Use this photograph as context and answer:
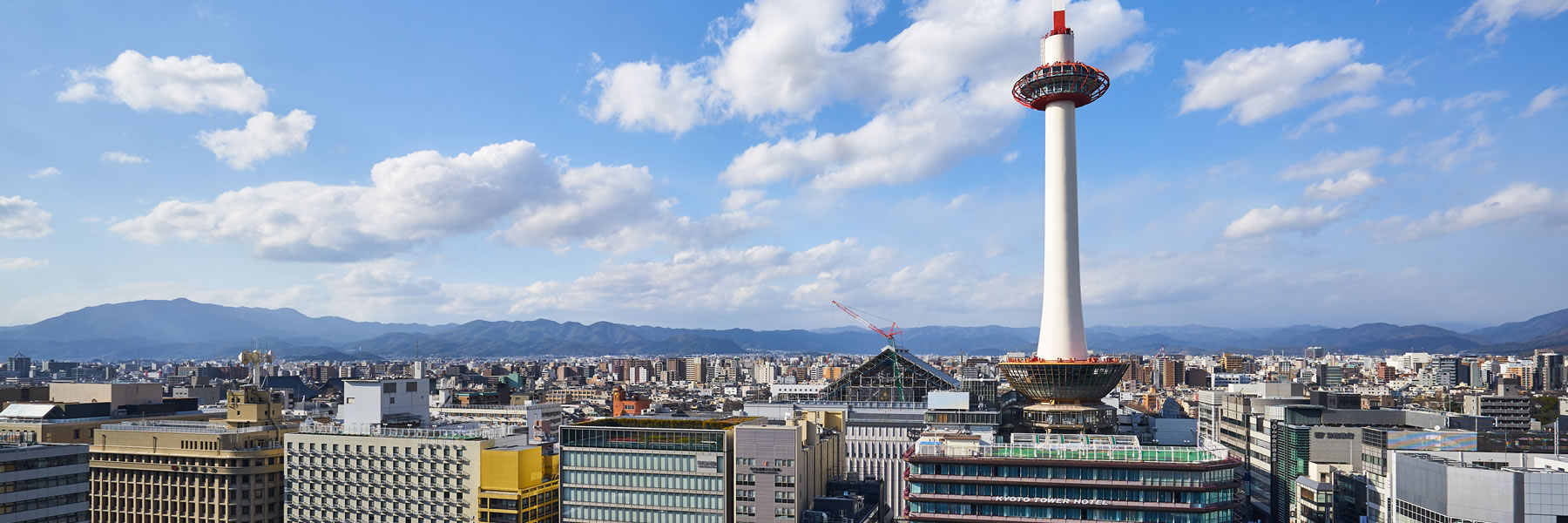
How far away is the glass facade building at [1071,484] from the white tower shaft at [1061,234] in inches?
2418

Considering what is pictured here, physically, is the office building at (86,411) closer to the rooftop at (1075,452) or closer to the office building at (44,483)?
the office building at (44,483)

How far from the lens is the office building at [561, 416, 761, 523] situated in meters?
101

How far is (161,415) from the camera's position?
145 m

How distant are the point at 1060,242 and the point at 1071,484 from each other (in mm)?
74125

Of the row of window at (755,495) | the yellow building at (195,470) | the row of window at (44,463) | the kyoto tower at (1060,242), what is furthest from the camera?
the kyoto tower at (1060,242)

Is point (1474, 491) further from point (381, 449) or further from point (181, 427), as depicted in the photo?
point (181, 427)

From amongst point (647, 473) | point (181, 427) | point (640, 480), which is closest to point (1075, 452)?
point (647, 473)

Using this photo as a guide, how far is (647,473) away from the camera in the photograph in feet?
335

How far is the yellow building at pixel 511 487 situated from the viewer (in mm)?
103312

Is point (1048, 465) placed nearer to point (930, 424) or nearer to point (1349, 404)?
point (930, 424)

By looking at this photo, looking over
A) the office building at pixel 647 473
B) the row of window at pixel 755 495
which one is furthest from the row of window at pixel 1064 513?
the office building at pixel 647 473

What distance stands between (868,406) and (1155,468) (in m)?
80.5

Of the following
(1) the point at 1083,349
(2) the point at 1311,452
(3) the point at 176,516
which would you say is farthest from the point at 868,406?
(3) the point at 176,516

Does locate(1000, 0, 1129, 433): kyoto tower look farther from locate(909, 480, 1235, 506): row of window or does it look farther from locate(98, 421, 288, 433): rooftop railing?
locate(98, 421, 288, 433): rooftop railing
